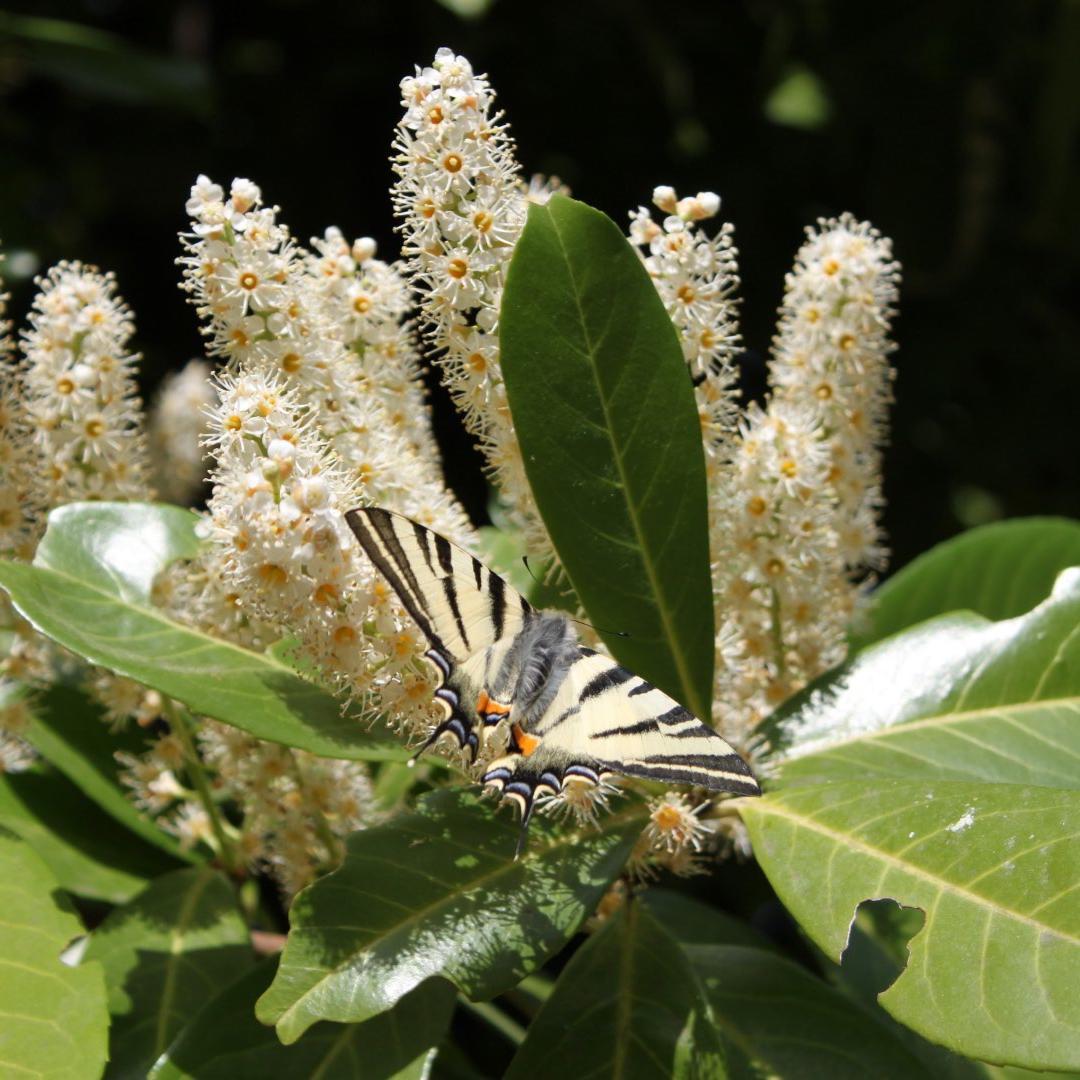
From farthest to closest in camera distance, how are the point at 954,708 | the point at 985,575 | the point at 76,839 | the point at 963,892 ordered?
the point at 985,575 → the point at 76,839 → the point at 954,708 → the point at 963,892

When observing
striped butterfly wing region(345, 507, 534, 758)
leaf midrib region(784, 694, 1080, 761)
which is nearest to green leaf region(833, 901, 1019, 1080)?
leaf midrib region(784, 694, 1080, 761)

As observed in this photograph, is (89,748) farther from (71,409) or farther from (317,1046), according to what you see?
(317,1046)

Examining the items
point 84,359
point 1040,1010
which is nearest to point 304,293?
point 84,359

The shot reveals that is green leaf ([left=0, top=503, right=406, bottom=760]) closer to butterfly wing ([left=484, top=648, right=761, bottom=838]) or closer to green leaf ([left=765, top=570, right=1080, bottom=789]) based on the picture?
butterfly wing ([left=484, top=648, right=761, bottom=838])

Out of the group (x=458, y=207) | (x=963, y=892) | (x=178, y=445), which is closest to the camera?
(x=963, y=892)

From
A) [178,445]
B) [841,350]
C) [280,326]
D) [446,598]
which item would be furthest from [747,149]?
[446,598]

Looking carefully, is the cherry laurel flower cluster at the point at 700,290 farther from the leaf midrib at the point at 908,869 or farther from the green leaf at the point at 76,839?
the green leaf at the point at 76,839
